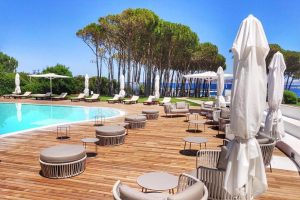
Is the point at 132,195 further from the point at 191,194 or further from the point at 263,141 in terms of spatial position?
the point at 263,141

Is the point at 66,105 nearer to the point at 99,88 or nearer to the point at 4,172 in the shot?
the point at 99,88

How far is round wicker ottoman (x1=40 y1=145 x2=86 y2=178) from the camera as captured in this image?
5281mm

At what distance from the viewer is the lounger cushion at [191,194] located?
2.87m

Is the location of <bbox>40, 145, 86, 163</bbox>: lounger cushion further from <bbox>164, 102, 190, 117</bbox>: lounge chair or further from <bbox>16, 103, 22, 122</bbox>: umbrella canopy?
<bbox>16, 103, 22, 122</bbox>: umbrella canopy

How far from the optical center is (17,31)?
3984 cm

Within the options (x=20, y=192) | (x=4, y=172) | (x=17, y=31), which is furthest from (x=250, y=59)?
(x=17, y=31)

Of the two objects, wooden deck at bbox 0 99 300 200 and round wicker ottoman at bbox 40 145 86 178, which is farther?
round wicker ottoman at bbox 40 145 86 178

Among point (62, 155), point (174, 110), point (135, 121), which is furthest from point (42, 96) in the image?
point (62, 155)

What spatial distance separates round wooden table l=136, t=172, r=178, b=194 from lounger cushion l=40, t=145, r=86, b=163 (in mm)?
2148

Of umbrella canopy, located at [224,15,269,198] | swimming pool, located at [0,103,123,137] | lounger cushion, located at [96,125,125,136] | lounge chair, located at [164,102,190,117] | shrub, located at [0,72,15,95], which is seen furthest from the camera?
shrub, located at [0,72,15,95]

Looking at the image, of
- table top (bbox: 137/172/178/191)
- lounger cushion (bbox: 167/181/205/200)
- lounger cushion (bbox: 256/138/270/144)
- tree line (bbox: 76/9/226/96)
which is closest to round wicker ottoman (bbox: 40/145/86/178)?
table top (bbox: 137/172/178/191)

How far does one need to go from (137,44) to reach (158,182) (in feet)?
88.9

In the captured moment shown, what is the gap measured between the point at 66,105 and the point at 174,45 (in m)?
17.6

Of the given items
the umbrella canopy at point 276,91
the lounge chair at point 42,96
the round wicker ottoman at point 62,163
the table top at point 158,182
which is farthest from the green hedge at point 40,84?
the table top at point 158,182
